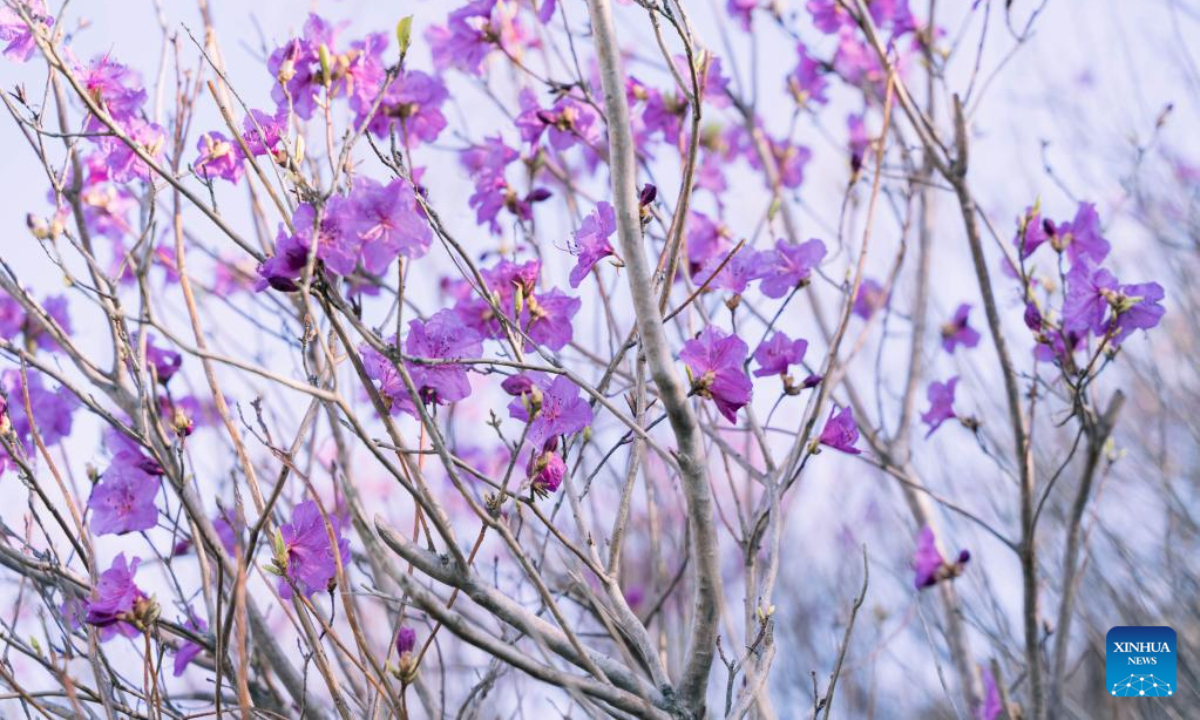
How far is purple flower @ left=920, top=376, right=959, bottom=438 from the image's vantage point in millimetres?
2854

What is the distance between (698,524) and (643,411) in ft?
0.79

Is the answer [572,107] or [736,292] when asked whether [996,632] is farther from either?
[572,107]

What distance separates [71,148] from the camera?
2.00 meters

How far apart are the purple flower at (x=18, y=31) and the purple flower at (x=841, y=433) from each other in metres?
1.64

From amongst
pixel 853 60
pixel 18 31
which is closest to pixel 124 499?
pixel 18 31

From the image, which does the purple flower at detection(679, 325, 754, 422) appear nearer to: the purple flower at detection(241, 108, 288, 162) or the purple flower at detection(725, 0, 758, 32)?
the purple flower at detection(241, 108, 288, 162)

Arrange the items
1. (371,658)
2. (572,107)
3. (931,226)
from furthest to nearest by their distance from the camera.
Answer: (931,226) → (572,107) → (371,658)

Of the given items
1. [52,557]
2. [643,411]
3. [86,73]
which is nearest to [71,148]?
[86,73]

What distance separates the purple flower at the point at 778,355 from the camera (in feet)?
6.77

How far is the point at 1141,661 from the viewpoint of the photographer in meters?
2.64

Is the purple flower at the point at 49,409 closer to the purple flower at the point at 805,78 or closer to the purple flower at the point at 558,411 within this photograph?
the purple flower at the point at 558,411

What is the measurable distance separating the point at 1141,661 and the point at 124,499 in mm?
2477

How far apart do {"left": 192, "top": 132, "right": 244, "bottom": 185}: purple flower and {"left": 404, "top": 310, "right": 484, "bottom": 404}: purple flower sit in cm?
58

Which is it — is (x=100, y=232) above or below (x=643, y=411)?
above
